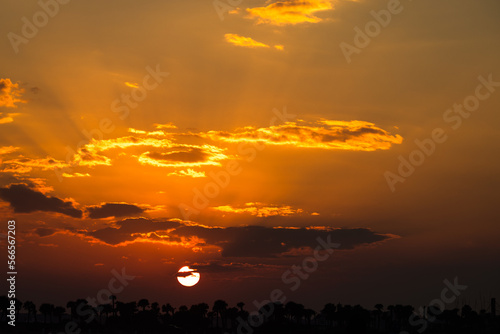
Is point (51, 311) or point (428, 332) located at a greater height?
point (51, 311)

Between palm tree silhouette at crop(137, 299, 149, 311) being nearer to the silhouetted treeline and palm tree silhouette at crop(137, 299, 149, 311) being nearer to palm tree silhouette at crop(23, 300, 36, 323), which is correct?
the silhouetted treeline

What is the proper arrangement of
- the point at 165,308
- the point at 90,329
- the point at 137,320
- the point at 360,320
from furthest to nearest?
the point at 165,308, the point at 137,320, the point at 90,329, the point at 360,320

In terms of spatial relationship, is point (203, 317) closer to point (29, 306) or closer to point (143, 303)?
point (143, 303)

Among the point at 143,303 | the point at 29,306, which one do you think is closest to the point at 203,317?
the point at 143,303

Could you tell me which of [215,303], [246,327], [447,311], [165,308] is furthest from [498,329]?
[165,308]

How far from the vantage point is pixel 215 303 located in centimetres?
16412

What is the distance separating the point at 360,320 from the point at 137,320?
426ft

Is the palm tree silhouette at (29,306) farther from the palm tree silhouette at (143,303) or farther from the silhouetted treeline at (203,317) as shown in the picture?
the palm tree silhouette at (143,303)

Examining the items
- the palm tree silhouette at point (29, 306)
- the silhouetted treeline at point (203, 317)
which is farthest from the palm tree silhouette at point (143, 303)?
the palm tree silhouette at point (29, 306)

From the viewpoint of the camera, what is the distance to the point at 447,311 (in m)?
151

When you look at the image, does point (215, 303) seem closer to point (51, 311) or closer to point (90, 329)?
point (90, 329)

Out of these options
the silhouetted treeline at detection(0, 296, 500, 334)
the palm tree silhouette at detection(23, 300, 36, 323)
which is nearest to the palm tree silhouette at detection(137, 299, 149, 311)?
the silhouetted treeline at detection(0, 296, 500, 334)

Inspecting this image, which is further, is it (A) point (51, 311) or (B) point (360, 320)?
(A) point (51, 311)

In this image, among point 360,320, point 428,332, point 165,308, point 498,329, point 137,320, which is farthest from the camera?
point 165,308
